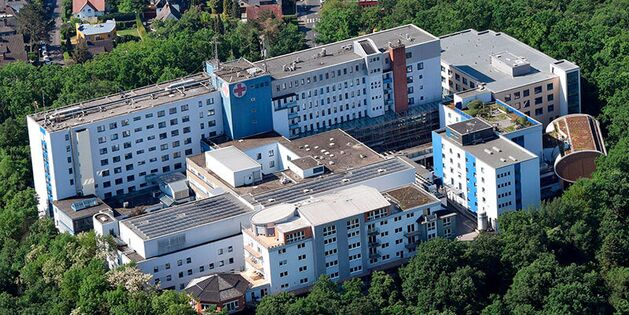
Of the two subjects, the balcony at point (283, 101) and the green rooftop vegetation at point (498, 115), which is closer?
the green rooftop vegetation at point (498, 115)

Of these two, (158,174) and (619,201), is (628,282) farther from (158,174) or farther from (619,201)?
(158,174)

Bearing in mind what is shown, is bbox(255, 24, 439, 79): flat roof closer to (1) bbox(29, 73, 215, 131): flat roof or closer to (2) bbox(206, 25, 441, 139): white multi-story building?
(2) bbox(206, 25, 441, 139): white multi-story building

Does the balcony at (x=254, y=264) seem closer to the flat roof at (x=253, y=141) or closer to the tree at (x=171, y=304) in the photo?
the tree at (x=171, y=304)

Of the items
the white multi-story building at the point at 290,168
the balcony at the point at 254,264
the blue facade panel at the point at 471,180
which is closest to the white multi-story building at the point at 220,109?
the white multi-story building at the point at 290,168

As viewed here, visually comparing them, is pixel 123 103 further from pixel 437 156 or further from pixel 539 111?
pixel 539 111

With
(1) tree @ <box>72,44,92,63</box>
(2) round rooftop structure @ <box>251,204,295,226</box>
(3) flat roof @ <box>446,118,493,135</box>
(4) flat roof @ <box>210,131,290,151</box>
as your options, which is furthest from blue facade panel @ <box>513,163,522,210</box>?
(1) tree @ <box>72,44,92,63</box>
